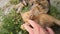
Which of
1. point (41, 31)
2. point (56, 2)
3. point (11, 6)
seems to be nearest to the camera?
point (41, 31)

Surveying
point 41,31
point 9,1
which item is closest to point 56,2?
point 41,31

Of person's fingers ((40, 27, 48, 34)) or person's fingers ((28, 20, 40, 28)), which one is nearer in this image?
person's fingers ((40, 27, 48, 34))

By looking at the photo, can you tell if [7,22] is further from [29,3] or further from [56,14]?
[56,14]

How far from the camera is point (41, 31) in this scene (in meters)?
2.97

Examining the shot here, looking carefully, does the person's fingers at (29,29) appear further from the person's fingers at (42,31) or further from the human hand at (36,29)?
the person's fingers at (42,31)

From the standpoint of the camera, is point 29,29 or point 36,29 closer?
point 36,29

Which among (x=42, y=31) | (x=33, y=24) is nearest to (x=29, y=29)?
(x=33, y=24)

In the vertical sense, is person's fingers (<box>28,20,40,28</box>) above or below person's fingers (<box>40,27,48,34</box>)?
above

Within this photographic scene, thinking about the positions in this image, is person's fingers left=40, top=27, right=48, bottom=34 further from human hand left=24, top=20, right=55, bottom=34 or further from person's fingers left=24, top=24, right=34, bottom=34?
person's fingers left=24, top=24, right=34, bottom=34

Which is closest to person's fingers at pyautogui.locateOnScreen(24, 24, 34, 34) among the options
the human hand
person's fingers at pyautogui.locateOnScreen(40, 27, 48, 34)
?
the human hand

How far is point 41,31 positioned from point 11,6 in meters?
1.22

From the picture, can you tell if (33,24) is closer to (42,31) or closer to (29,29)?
(29,29)

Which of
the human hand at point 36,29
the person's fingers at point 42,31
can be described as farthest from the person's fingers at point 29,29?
the person's fingers at point 42,31

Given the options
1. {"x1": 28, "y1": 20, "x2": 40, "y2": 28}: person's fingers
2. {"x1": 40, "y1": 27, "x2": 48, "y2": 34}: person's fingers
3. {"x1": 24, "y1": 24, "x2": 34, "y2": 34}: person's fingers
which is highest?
{"x1": 28, "y1": 20, "x2": 40, "y2": 28}: person's fingers
